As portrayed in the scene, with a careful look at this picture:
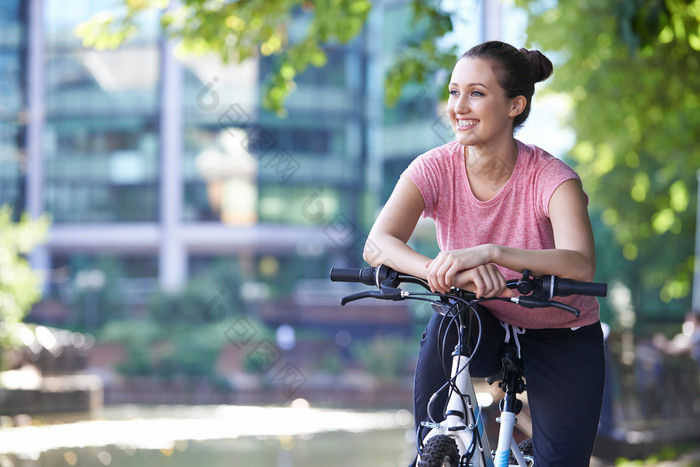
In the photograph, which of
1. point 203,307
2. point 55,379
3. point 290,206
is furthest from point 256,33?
point 290,206

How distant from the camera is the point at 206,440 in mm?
12352

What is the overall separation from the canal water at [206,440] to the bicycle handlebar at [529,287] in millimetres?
4461

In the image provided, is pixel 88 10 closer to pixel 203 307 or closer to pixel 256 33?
pixel 203 307

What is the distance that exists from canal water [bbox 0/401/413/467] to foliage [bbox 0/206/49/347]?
1.76m

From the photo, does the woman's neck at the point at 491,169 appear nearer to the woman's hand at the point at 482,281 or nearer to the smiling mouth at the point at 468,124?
the smiling mouth at the point at 468,124

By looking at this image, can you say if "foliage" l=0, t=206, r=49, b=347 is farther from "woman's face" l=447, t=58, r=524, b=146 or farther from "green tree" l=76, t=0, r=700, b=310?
"woman's face" l=447, t=58, r=524, b=146

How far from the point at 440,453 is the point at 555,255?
2.02ft

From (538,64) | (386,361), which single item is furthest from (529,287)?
(386,361)

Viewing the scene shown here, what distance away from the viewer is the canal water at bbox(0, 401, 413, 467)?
32.5 feet

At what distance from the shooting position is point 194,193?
125 ft

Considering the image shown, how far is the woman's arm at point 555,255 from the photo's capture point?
242 cm

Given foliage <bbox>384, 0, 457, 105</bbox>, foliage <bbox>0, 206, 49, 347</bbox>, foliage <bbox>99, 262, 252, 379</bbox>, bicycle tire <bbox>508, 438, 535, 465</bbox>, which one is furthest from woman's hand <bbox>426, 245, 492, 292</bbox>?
foliage <bbox>99, 262, 252, 379</bbox>

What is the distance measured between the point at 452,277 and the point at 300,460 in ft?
27.2

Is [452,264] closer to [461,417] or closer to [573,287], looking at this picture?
[573,287]
